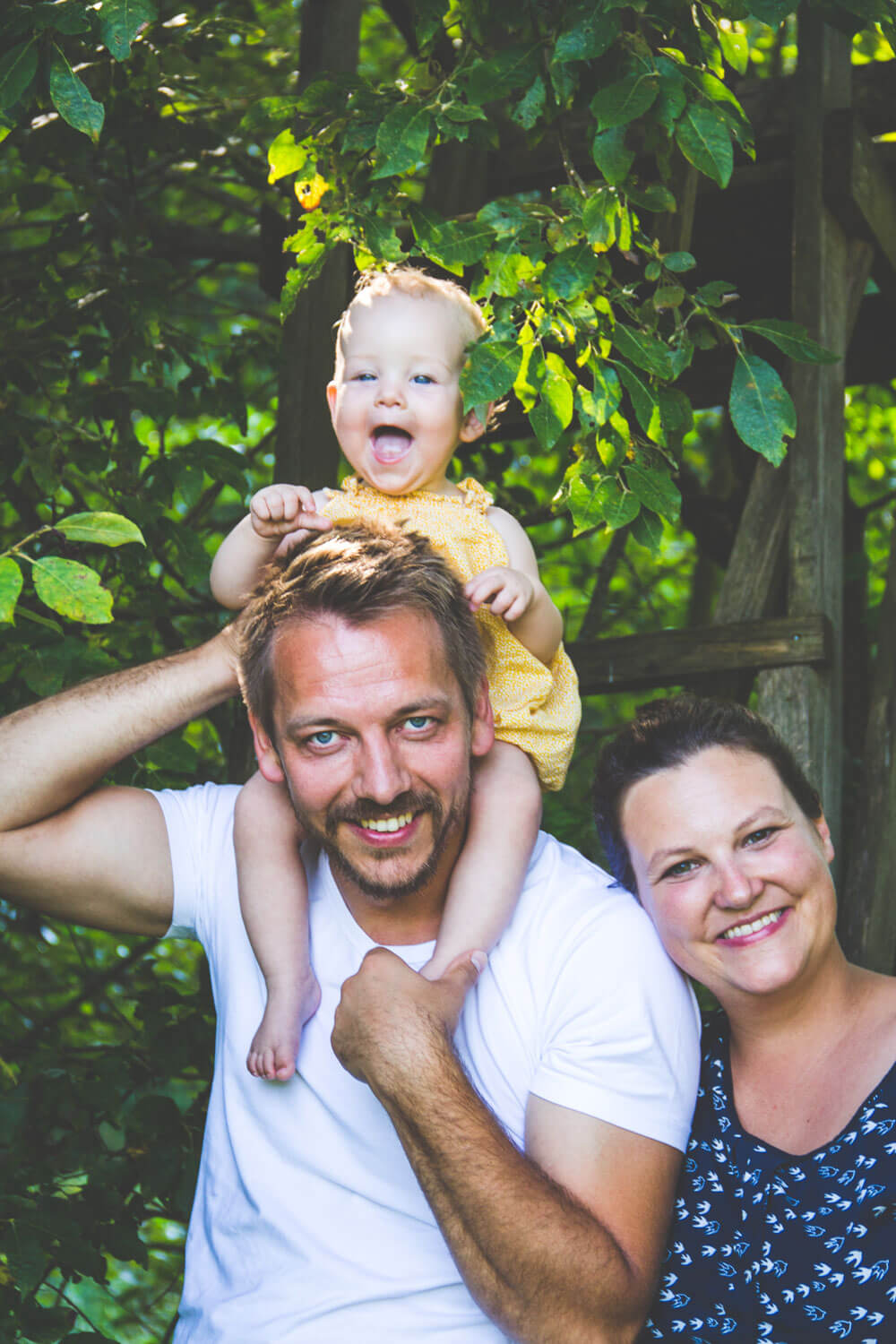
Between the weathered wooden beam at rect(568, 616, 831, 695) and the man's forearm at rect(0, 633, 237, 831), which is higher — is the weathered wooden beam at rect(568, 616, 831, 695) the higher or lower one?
the higher one

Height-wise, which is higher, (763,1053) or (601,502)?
(601,502)

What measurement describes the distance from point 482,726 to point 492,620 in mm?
214

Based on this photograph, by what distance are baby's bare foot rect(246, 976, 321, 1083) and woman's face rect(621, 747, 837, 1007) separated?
590mm

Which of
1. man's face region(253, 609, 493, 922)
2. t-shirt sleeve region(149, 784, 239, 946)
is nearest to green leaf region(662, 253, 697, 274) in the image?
man's face region(253, 609, 493, 922)

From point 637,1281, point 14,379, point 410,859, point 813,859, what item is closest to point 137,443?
point 14,379

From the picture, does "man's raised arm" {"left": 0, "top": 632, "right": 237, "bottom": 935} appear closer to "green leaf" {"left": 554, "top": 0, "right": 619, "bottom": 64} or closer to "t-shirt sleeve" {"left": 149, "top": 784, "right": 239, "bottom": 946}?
"t-shirt sleeve" {"left": 149, "top": 784, "right": 239, "bottom": 946}

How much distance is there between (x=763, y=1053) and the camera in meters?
2.18

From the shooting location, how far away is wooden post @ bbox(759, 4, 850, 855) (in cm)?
314

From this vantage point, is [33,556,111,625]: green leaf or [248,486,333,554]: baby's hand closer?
[33,556,111,625]: green leaf

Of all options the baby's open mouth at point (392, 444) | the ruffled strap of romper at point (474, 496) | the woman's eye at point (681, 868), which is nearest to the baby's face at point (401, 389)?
the baby's open mouth at point (392, 444)

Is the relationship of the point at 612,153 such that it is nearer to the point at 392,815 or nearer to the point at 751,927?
the point at 392,815

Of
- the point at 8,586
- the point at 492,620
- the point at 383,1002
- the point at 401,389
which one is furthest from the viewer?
the point at 492,620

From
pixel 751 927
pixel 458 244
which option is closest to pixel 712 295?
pixel 458 244

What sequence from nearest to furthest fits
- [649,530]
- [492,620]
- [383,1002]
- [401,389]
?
[383,1002], [649,530], [401,389], [492,620]
